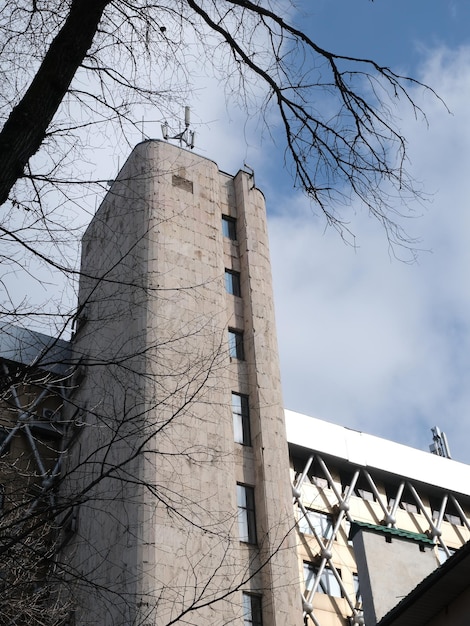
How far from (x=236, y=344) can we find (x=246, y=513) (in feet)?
21.1

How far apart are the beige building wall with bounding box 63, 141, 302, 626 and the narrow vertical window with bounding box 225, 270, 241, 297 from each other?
0.20 m

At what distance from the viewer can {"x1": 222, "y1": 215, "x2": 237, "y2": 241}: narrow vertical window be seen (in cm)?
3534

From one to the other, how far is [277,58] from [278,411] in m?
23.5

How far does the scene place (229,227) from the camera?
35625 millimetres

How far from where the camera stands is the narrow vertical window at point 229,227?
116 feet

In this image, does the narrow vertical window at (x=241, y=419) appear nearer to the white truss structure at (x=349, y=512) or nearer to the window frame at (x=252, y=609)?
the window frame at (x=252, y=609)

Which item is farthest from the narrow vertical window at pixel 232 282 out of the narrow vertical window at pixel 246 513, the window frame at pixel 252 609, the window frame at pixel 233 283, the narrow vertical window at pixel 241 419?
the window frame at pixel 252 609

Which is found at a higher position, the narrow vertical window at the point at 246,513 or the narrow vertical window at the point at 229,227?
the narrow vertical window at the point at 229,227

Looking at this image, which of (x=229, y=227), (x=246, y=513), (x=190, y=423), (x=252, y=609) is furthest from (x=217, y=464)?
(x=229, y=227)

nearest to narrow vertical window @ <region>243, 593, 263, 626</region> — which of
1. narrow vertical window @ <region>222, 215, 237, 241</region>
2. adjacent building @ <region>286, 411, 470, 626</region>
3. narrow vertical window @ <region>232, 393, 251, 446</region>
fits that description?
narrow vertical window @ <region>232, 393, 251, 446</region>

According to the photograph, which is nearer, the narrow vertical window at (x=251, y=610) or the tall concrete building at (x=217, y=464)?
the tall concrete building at (x=217, y=464)

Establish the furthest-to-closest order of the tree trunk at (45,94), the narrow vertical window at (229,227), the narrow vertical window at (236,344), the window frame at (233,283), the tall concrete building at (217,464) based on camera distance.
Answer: the narrow vertical window at (229,227), the window frame at (233,283), the narrow vertical window at (236,344), the tall concrete building at (217,464), the tree trunk at (45,94)

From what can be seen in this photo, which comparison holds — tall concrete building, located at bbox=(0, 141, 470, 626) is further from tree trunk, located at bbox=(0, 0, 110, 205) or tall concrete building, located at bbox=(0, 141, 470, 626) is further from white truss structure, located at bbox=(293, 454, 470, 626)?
tree trunk, located at bbox=(0, 0, 110, 205)

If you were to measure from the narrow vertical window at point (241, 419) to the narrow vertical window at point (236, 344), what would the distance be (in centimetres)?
Answer: 160
